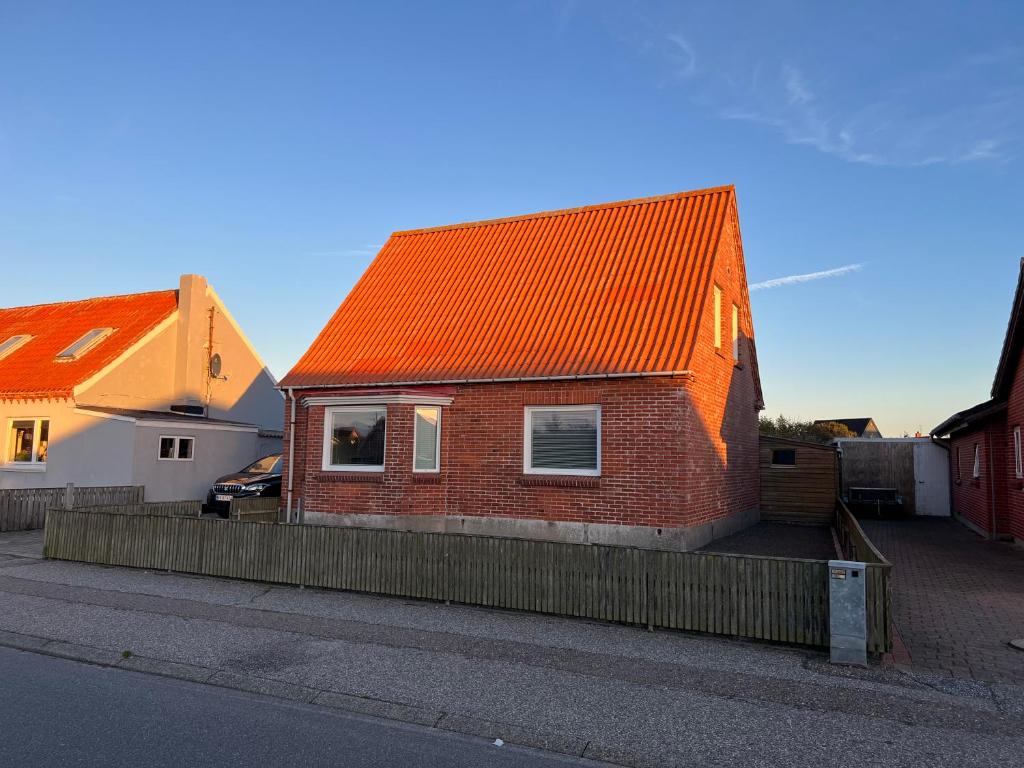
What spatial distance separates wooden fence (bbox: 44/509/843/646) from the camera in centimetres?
832

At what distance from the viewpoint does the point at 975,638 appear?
862 centimetres

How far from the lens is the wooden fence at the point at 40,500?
57.1 feet

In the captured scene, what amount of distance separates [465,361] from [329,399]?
3.08 m

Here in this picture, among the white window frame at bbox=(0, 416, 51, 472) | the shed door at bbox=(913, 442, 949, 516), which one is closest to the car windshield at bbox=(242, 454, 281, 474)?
the white window frame at bbox=(0, 416, 51, 472)

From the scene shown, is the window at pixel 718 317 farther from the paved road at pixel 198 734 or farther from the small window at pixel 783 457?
the paved road at pixel 198 734

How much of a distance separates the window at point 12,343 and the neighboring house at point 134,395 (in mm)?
81

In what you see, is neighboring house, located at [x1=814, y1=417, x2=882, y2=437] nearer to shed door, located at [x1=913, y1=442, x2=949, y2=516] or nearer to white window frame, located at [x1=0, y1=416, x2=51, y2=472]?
shed door, located at [x1=913, y1=442, x2=949, y2=516]

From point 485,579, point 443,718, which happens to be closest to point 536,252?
point 485,579

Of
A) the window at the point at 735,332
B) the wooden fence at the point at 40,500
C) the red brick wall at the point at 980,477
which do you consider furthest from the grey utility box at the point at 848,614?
the wooden fence at the point at 40,500

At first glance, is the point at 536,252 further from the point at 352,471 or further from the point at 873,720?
the point at 873,720

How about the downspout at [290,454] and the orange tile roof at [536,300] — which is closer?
the orange tile roof at [536,300]

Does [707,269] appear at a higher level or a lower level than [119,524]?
higher

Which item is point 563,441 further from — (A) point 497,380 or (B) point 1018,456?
(B) point 1018,456

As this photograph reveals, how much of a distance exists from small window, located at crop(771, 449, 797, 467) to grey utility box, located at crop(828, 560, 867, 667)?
583 inches
